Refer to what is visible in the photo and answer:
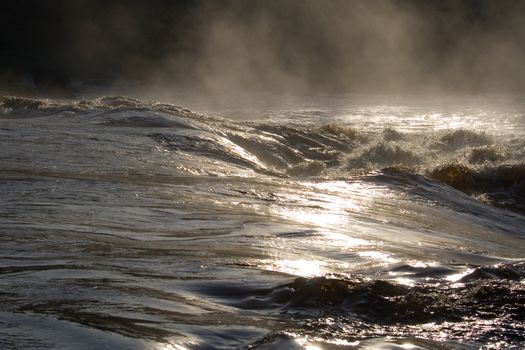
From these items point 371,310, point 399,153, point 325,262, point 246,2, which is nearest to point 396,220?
point 325,262

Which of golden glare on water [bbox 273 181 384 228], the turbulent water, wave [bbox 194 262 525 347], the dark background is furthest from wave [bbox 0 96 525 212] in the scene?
the dark background

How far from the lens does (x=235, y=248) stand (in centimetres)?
406

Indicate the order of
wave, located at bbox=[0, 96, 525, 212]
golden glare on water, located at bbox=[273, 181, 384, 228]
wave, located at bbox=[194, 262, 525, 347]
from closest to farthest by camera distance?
1. wave, located at bbox=[194, 262, 525, 347]
2. golden glare on water, located at bbox=[273, 181, 384, 228]
3. wave, located at bbox=[0, 96, 525, 212]

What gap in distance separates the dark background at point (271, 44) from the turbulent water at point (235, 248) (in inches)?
727

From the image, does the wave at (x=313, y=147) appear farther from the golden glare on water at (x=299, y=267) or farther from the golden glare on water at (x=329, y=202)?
the golden glare on water at (x=299, y=267)

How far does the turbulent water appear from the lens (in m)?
2.76

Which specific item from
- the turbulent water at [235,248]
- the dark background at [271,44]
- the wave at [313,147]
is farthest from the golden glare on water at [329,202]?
the dark background at [271,44]

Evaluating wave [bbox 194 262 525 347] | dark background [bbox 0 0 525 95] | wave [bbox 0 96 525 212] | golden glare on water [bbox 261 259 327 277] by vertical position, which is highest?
dark background [bbox 0 0 525 95]

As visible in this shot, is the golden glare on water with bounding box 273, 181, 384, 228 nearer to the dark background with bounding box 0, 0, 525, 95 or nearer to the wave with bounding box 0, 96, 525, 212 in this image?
the wave with bounding box 0, 96, 525, 212

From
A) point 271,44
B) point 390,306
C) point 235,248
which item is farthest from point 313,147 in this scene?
point 271,44

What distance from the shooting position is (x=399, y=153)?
1145 cm

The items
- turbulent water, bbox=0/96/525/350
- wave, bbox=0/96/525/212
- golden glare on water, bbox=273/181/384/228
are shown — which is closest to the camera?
turbulent water, bbox=0/96/525/350

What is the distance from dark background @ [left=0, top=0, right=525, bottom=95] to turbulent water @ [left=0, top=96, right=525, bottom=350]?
18.5m

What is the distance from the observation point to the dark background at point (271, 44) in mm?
29109
